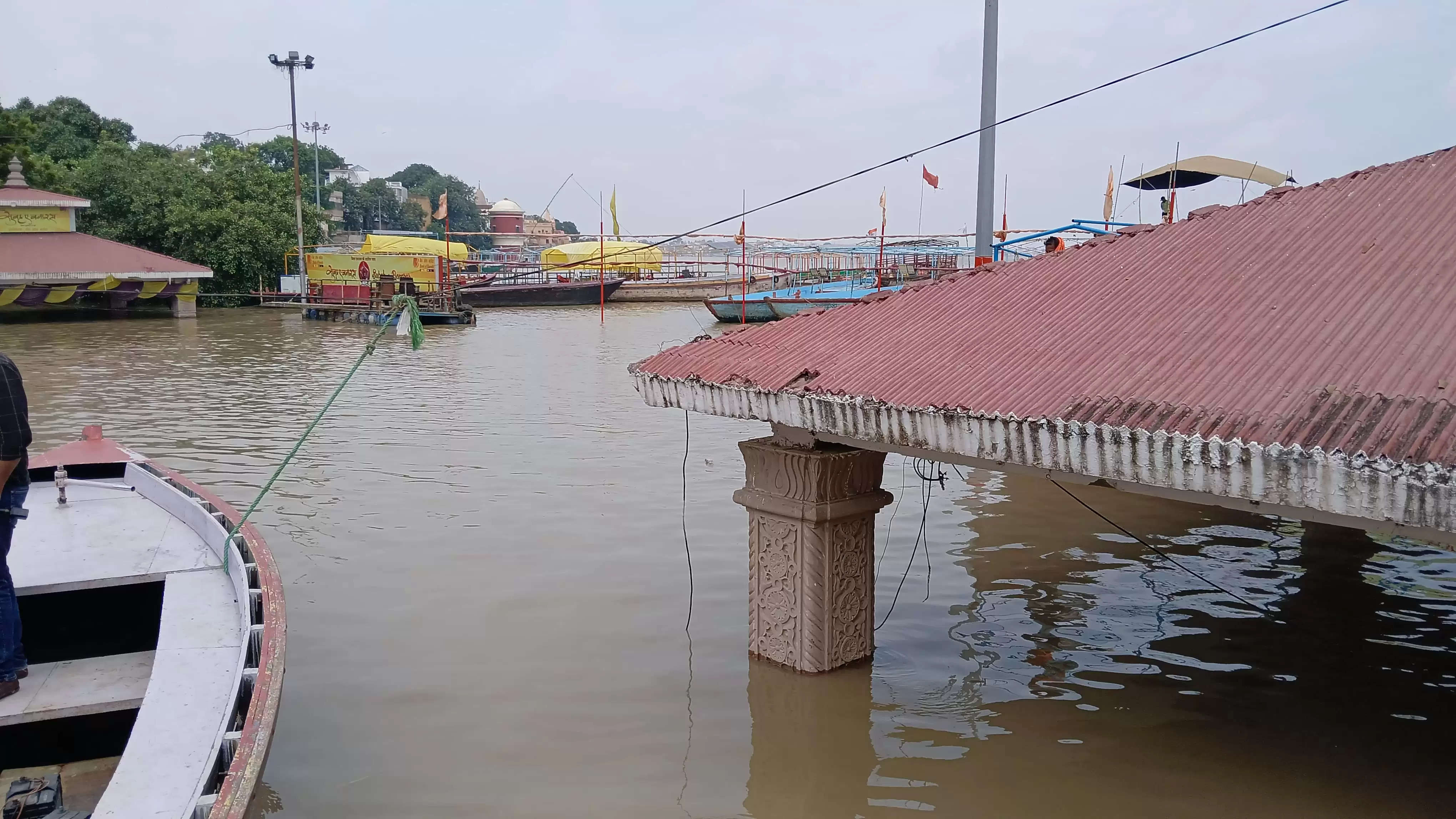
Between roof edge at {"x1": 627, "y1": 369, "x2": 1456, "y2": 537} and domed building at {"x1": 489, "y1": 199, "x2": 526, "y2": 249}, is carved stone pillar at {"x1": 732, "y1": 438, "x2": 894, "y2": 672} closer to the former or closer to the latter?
roof edge at {"x1": 627, "y1": 369, "x2": 1456, "y2": 537}

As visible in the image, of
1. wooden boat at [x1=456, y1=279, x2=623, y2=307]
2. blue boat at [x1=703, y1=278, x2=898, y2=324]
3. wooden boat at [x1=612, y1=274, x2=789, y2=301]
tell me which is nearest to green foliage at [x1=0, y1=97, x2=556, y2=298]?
wooden boat at [x1=456, y1=279, x2=623, y2=307]

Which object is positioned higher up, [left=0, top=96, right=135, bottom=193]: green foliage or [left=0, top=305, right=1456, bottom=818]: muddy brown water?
[left=0, top=96, right=135, bottom=193]: green foliage

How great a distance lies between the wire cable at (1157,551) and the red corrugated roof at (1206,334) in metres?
1.50

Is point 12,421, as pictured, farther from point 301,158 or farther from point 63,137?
point 301,158

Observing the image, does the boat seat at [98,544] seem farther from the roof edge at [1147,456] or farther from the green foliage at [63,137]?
the green foliage at [63,137]

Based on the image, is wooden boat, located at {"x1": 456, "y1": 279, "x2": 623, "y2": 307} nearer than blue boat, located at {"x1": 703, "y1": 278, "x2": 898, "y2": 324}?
No

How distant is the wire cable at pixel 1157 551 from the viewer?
7789 millimetres

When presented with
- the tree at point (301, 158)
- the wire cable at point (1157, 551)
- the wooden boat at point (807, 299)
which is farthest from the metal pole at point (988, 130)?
the tree at point (301, 158)

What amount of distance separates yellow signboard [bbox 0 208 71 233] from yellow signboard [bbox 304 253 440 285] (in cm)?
768

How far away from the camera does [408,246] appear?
48969 millimetres

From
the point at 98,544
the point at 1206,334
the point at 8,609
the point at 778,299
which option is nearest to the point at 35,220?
the point at 778,299

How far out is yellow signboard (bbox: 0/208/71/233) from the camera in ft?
101

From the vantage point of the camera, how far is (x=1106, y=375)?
4.38m

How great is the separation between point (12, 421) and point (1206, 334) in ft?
16.7
